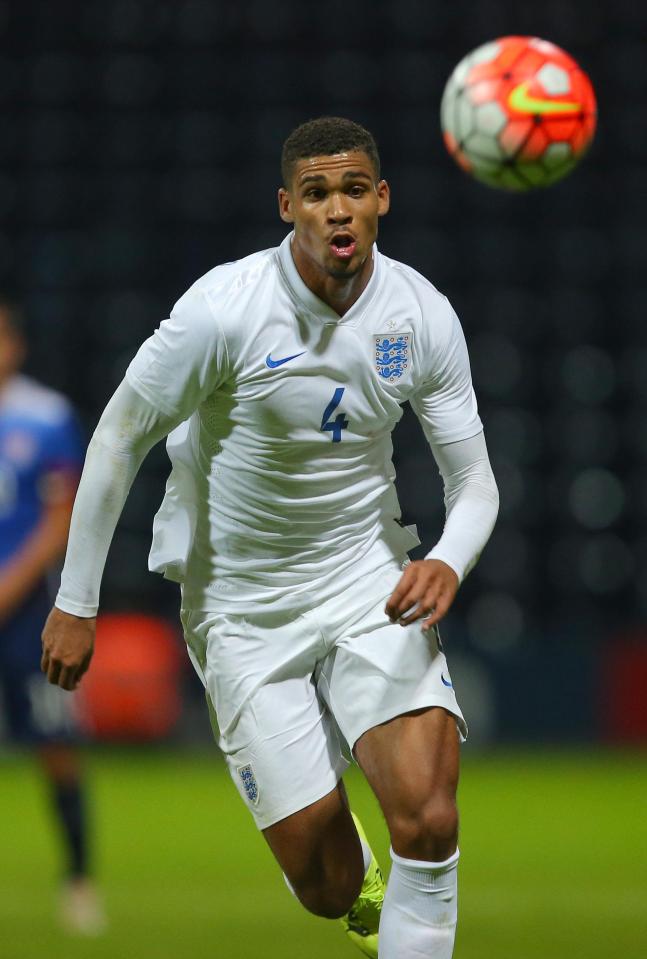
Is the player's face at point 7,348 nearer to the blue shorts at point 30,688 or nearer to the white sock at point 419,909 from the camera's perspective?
the blue shorts at point 30,688

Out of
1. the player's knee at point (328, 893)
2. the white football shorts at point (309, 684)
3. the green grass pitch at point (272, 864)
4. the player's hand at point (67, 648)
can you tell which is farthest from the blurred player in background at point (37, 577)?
the player's hand at point (67, 648)

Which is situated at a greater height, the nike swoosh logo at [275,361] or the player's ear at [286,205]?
the player's ear at [286,205]

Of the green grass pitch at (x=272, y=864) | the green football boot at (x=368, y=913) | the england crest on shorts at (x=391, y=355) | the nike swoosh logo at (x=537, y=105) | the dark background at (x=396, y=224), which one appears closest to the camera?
the england crest on shorts at (x=391, y=355)

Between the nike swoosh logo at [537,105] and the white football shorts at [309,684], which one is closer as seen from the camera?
the white football shorts at [309,684]

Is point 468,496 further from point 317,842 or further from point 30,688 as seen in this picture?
point 30,688

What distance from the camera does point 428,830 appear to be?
3.10m

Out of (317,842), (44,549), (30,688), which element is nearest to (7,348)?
(44,549)

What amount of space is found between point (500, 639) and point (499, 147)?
6.34 meters

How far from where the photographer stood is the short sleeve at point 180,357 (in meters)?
3.14

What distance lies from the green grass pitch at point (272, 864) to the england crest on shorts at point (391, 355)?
202 centimetres

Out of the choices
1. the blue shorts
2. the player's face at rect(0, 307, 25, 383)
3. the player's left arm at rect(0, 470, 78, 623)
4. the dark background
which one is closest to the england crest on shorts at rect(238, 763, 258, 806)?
the blue shorts

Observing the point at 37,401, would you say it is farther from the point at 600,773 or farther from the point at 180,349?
the point at 600,773

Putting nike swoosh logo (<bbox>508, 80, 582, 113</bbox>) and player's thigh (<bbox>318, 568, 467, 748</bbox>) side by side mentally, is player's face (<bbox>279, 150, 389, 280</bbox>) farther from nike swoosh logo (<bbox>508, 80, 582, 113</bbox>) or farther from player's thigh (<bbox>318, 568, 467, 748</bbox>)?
nike swoosh logo (<bbox>508, 80, 582, 113</bbox>)

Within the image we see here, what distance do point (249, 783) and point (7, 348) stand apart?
269 centimetres
